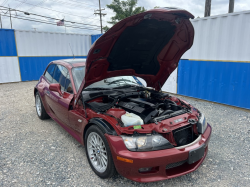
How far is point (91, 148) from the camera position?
2.57 m

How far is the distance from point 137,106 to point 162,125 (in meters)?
0.59

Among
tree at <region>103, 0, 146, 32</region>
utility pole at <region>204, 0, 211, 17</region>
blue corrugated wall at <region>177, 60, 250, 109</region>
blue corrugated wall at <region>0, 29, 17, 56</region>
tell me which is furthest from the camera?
tree at <region>103, 0, 146, 32</region>

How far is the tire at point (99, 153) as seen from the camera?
219 centimetres

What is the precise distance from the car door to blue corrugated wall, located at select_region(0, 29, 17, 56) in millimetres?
8761

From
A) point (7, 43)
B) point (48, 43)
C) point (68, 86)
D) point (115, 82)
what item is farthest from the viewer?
point (48, 43)

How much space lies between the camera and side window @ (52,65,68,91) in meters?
3.44

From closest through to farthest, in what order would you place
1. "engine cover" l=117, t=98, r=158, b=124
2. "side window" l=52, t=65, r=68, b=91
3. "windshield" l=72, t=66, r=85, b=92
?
1. "engine cover" l=117, t=98, r=158, b=124
2. "windshield" l=72, t=66, r=85, b=92
3. "side window" l=52, t=65, r=68, b=91

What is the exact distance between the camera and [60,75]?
367 centimetres

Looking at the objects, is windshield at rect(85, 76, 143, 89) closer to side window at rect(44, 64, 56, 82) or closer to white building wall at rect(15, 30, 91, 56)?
side window at rect(44, 64, 56, 82)

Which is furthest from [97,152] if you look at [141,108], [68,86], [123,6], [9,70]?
[123,6]

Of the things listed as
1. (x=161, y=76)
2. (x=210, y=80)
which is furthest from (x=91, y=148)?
(x=210, y=80)

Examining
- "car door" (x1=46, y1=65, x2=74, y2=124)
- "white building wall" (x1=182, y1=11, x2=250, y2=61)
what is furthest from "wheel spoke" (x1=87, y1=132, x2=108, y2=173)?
"white building wall" (x1=182, y1=11, x2=250, y2=61)

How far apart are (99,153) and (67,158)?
0.86 meters

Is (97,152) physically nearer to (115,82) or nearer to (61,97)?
(61,97)
